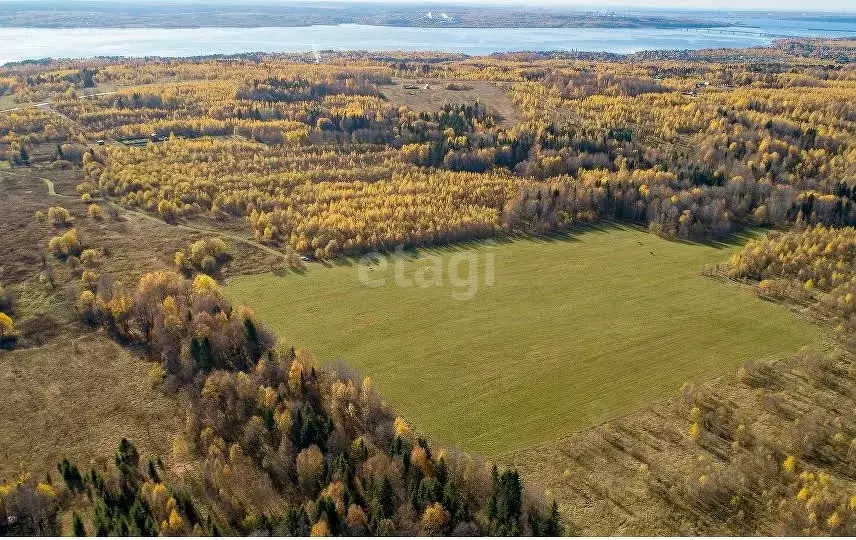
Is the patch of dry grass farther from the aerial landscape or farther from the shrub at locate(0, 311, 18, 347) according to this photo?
the shrub at locate(0, 311, 18, 347)

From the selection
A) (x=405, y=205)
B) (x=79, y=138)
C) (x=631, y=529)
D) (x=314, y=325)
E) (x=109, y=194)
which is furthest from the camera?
(x=79, y=138)

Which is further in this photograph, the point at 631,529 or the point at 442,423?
the point at 442,423

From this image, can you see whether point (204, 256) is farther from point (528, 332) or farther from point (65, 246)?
point (528, 332)

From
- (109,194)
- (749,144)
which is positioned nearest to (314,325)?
(109,194)

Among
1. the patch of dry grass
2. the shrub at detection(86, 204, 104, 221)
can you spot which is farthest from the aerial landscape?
the shrub at detection(86, 204, 104, 221)

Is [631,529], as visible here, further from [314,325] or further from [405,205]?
[405,205]

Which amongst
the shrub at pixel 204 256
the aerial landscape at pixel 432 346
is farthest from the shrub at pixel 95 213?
the shrub at pixel 204 256

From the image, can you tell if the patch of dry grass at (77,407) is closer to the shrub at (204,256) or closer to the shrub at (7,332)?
the shrub at (7,332)
